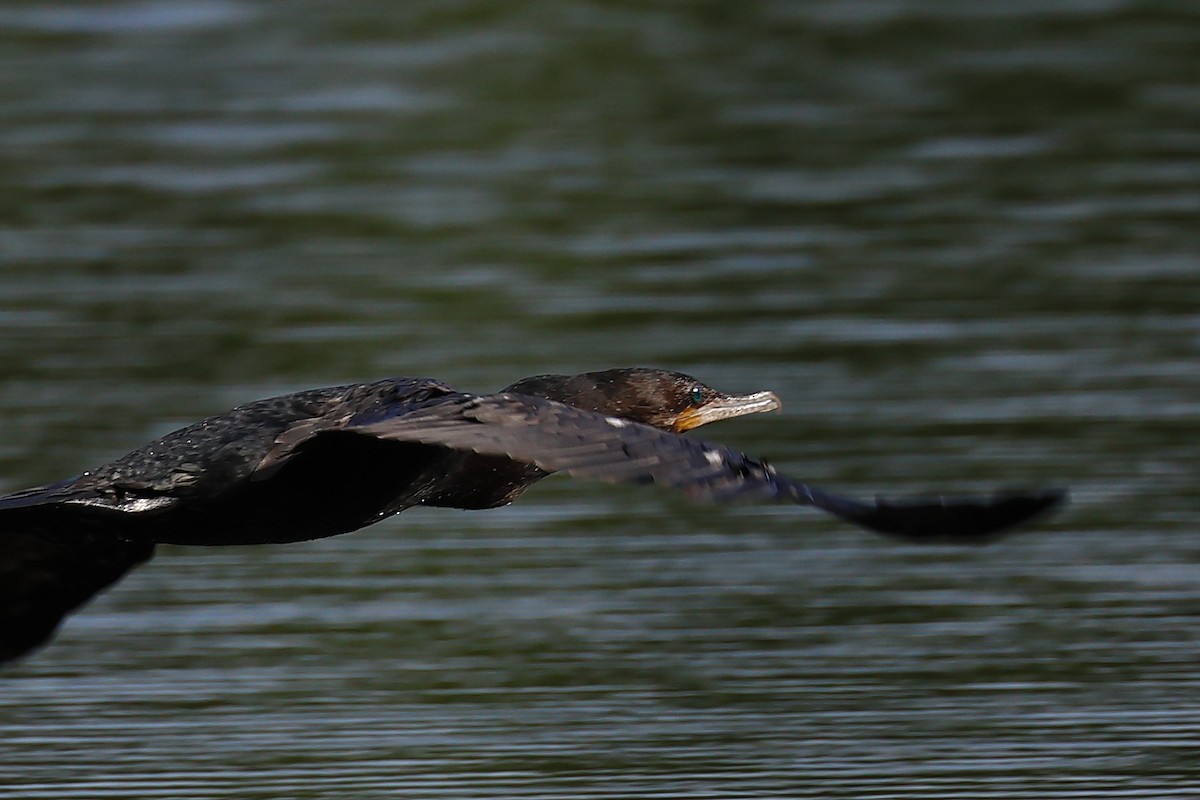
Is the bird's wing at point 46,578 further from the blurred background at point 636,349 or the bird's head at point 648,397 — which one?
the bird's head at point 648,397

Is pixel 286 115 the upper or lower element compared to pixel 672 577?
upper

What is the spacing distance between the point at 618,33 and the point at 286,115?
2497 millimetres

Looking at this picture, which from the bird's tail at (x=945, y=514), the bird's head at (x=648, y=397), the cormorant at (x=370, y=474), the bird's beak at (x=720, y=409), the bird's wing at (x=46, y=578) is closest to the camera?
the bird's tail at (x=945, y=514)

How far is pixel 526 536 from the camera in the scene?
834cm

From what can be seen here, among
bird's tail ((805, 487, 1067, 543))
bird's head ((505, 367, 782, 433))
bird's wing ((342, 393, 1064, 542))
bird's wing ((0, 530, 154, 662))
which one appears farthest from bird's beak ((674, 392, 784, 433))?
bird's wing ((0, 530, 154, 662))

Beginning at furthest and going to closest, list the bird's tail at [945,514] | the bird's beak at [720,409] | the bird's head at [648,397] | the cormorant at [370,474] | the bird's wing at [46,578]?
the bird's wing at [46,578], the bird's beak at [720,409], the bird's head at [648,397], the cormorant at [370,474], the bird's tail at [945,514]

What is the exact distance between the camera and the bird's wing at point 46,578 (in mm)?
6805

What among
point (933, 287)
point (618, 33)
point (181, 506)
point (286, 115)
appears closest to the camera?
point (181, 506)

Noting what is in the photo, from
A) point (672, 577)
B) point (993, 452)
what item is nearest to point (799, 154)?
point (993, 452)

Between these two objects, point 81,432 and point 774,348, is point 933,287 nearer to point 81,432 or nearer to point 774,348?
point 774,348

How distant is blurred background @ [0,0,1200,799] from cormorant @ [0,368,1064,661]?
1.82 feet

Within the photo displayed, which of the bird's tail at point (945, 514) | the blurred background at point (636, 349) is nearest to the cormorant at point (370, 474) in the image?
the bird's tail at point (945, 514)

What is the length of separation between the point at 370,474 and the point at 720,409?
1.08 metres

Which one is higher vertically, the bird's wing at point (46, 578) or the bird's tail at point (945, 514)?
the bird's tail at point (945, 514)
